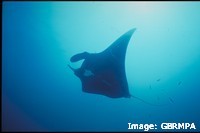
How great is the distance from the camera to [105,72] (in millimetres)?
1601

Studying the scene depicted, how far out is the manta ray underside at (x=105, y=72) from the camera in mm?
1582

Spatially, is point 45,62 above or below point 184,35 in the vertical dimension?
below

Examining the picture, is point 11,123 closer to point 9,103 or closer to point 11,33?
point 9,103

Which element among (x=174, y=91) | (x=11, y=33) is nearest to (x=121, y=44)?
(x=174, y=91)

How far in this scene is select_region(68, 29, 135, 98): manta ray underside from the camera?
1582 millimetres

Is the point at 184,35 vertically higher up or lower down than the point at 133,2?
lower down

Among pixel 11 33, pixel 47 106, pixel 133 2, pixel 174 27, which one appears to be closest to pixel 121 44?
pixel 133 2

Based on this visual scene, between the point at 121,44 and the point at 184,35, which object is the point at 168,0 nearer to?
the point at 184,35

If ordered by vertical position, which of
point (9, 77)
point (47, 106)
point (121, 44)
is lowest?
point (47, 106)

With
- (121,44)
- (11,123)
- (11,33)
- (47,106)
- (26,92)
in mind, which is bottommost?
(11,123)

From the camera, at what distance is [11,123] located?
1.55 m

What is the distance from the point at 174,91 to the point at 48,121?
3.78 ft

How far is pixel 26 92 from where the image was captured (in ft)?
5.15

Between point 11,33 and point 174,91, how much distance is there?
5.04 ft
